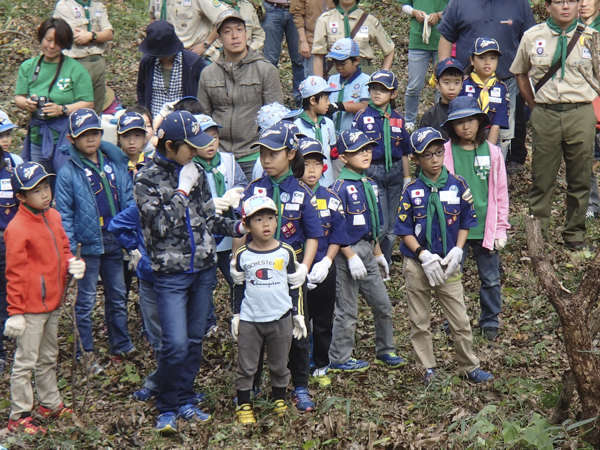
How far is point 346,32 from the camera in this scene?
31.3ft

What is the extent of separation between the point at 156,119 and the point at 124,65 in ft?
22.2

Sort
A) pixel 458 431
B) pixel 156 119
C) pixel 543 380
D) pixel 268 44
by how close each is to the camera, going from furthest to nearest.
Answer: pixel 268 44
pixel 156 119
pixel 543 380
pixel 458 431

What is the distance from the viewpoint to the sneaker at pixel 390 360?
22.1ft

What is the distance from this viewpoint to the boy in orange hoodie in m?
5.70

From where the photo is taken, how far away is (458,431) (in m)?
5.37

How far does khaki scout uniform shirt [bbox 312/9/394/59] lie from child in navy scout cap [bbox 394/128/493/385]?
3614mm

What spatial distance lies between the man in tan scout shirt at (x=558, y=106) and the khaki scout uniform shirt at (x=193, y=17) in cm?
410

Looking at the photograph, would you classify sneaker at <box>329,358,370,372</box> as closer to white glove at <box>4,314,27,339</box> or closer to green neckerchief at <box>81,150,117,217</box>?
green neckerchief at <box>81,150,117,217</box>

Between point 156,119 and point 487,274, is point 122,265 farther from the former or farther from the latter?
point 487,274

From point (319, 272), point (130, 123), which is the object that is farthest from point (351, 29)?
point (319, 272)

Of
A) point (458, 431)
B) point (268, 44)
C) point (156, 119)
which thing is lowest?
point (458, 431)

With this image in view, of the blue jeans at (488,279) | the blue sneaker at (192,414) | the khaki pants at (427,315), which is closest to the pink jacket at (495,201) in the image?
the blue jeans at (488,279)

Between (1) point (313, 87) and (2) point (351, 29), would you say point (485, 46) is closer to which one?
(1) point (313, 87)

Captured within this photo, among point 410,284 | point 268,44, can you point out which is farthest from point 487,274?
point 268,44
